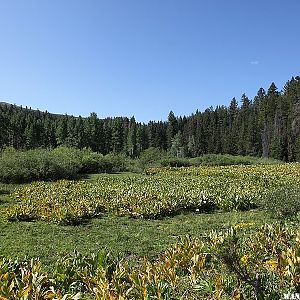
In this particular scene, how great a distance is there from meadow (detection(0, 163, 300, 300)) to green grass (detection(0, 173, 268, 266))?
3 cm

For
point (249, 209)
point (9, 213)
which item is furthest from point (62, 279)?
point (249, 209)

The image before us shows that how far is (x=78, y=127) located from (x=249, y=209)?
62.1 metres

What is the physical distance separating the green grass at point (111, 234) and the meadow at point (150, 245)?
0.03 metres

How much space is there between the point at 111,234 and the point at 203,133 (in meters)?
65.8

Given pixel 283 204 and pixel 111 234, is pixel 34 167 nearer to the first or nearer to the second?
pixel 111 234

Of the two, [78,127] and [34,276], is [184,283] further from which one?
[78,127]

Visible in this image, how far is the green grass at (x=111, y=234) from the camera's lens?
819cm

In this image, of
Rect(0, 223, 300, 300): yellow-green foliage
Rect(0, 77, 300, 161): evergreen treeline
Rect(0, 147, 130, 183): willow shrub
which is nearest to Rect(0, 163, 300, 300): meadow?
Rect(0, 223, 300, 300): yellow-green foliage

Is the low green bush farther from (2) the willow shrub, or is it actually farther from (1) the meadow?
(2) the willow shrub

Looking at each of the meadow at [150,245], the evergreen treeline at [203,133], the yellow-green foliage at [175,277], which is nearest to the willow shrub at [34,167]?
the meadow at [150,245]

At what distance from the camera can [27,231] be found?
10172 millimetres

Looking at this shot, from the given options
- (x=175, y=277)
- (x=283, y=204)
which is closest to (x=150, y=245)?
(x=175, y=277)

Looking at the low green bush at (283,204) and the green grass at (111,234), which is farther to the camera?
the low green bush at (283,204)

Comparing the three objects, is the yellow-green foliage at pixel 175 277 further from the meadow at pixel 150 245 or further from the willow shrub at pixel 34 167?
the willow shrub at pixel 34 167
